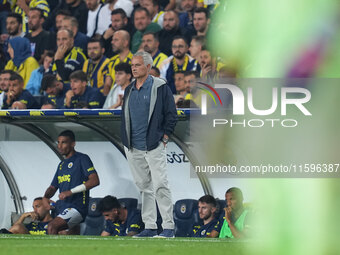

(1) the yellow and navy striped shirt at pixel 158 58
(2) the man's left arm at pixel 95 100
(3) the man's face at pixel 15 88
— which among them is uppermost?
(1) the yellow and navy striped shirt at pixel 158 58

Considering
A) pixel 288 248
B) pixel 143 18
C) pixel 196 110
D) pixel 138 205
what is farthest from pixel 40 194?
pixel 288 248

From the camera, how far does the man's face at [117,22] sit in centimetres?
Answer: 1203

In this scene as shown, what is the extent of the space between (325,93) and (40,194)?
24.4 ft

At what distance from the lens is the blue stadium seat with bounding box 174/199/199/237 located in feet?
30.2

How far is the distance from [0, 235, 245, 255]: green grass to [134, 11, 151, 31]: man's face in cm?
484

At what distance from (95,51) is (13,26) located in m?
2.40

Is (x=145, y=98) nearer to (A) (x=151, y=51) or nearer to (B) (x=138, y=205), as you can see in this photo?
(B) (x=138, y=205)

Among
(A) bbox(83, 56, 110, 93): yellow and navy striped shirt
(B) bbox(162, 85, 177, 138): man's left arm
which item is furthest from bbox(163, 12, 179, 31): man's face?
(B) bbox(162, 85, 177, 138): man's left arm

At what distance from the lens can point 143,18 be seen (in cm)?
1187

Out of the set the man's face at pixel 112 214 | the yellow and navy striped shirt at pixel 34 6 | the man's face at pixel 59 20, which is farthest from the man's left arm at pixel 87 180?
the yellow and navy striped shirt at pixel 34 6

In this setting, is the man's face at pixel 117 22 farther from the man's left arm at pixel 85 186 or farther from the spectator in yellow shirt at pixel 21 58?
the man's left arm at pixel 85 186

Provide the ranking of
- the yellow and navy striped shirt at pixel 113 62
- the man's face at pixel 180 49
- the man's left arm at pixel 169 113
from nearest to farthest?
the man's left arm at pixel 169 113, the man's face at pixel 180 49, the yellow and navy striped shirt at pixel 113 62

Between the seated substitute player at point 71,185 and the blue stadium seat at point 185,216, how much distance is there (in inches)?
38.2

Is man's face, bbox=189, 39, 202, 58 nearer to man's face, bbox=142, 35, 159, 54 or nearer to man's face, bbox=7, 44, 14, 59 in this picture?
man's face, bbox=142, 35, 159, 54
